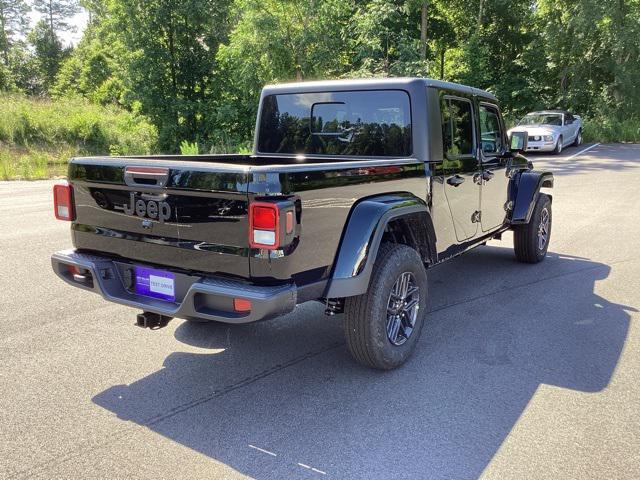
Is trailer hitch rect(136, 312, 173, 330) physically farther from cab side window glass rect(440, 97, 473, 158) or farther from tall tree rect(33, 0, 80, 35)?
tall tree rect(33, 0, 80, 35)

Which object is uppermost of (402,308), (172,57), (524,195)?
(172,57)

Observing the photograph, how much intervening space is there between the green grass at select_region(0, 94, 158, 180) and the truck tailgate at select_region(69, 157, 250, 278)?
23356 mm

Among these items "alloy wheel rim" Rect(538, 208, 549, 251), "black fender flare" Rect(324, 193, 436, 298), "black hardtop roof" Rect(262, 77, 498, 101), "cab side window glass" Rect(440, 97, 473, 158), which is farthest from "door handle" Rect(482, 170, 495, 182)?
"black fender flare" Rect(324, 193, 436, 298)

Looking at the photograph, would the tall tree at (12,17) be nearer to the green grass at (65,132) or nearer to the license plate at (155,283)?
the green grass at (65,132)

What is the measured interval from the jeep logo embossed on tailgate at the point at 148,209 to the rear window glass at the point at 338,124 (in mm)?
1823

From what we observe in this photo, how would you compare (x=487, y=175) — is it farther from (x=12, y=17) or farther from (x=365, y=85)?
(x=12, y=17)

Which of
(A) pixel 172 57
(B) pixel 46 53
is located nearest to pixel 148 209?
(A) pixel 172 57

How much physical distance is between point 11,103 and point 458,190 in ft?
102

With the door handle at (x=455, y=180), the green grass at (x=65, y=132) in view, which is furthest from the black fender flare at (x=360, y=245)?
the green grass at (x=65, y=132)

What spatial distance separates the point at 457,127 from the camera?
15.5ft

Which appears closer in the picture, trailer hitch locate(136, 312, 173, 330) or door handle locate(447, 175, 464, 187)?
trailer hitch locate(136, 312, 173, 330)

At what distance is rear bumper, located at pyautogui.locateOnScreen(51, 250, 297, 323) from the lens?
2.88 m

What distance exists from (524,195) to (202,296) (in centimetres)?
443

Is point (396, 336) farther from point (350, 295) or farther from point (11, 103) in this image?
point (11, 103)
